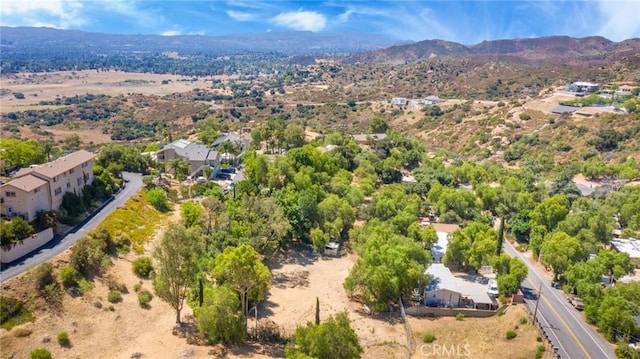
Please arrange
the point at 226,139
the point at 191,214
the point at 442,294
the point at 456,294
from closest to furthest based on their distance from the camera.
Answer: the point at 456,294
the point at 442,294
the point at 191,214
the point at 226,139

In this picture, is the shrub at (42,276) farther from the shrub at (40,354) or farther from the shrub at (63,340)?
the shrub at (40,354)

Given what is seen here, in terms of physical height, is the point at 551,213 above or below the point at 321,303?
above

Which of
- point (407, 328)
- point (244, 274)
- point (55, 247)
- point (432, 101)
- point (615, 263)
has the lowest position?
point (407, 328)

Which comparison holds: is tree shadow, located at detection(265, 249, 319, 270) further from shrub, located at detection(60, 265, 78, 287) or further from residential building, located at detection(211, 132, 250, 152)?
residential building, located at detection(211, 132, 250, 152)

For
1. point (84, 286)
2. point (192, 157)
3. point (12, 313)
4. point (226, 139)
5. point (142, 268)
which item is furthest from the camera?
point (226, 139)

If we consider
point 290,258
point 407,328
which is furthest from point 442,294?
point 290,258

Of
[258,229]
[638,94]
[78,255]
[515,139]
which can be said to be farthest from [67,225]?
[638,94]

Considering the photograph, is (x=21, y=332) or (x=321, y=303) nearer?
(x=21, y=332)

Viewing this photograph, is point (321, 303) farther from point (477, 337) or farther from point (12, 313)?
point (12, 313)
